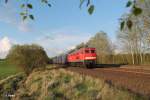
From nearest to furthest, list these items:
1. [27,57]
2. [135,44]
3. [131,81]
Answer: [131,81] < [27,57] < [135,44]

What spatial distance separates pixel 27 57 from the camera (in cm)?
3991

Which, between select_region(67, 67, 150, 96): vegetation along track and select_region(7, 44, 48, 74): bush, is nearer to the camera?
select_region(67, 67, 150, 96): vegetation along track

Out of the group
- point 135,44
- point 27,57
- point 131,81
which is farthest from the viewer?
point 135,44

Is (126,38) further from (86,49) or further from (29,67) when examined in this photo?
(29,67)

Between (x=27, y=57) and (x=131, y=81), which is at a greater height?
(x=27, y=57)

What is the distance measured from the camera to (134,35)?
55.7m

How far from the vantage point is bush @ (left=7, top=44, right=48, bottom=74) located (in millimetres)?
39531

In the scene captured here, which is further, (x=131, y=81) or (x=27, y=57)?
(x=27, y=57)

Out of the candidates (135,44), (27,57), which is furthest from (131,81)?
(135,44)

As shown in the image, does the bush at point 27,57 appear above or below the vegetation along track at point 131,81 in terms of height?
above

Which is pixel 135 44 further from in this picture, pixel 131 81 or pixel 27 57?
pixel 131 81

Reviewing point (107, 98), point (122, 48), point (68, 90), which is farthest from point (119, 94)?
point (122, 48)

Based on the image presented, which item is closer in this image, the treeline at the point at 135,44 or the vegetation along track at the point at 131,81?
the vegetation along track at the point at 131,81

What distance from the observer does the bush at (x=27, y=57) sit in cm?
3953
